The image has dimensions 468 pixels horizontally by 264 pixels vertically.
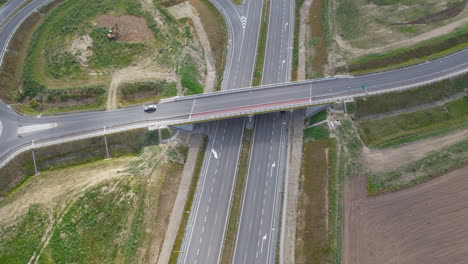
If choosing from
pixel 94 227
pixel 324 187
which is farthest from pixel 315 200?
pixel 94 227

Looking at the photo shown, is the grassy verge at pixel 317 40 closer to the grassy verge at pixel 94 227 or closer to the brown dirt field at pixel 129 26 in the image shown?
the brown dirt field at pixel 129 26

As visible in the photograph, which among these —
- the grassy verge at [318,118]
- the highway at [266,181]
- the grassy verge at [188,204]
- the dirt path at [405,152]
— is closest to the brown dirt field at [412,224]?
the dirt path at [405,152]

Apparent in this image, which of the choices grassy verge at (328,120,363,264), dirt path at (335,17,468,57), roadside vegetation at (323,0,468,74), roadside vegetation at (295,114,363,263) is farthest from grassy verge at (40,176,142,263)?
dirt path at (335,17,468,57)

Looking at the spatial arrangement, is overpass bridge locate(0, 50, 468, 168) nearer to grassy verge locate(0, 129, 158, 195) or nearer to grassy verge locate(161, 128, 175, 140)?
grassy verge locate(161, 128, 175, 140)

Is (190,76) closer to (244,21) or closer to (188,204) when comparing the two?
(244,21)

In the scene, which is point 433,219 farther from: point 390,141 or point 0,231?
point 0,231

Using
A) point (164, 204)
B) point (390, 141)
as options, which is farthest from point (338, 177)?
point (164, 204)
